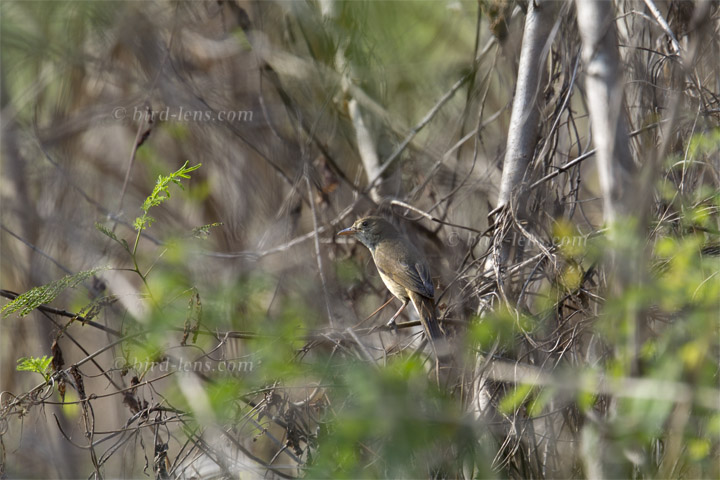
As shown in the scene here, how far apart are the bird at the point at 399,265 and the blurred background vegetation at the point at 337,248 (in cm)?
21

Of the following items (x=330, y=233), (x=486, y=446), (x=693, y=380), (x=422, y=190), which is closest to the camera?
(x=693, y=380)

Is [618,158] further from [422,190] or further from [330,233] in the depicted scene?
[330,233]

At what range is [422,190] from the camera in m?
5.96

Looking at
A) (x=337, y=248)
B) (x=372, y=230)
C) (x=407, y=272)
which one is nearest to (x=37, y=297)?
(x=407, y=272)

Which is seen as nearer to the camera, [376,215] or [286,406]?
[286,406]

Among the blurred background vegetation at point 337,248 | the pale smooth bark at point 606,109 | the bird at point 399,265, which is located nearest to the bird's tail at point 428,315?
the bird at point 399,265

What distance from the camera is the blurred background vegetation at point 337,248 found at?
264 centimetres

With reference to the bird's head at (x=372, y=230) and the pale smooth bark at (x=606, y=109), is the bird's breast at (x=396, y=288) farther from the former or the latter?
the pale smooth bark at (x=606, y=109)

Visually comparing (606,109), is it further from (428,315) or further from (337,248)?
(337,248)

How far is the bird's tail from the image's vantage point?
4410 millimetres

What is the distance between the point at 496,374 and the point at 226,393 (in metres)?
1.67

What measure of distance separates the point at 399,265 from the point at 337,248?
112 cm

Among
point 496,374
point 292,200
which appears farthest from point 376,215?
point 496,374

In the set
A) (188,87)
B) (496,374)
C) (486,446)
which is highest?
(188,87)
